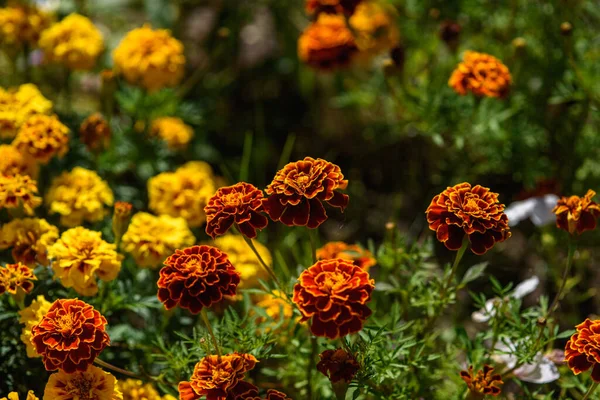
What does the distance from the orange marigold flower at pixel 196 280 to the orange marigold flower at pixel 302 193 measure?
0.13m

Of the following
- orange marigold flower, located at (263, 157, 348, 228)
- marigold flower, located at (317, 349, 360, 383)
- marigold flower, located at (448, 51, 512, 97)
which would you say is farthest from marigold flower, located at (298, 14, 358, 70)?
marigold flower, located at (317, 349, 360, 383)

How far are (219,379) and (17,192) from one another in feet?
2.21

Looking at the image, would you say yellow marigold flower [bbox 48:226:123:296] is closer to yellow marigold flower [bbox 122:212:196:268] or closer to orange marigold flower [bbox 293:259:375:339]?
yellow marigold flower [bbox 122:212:196:268]

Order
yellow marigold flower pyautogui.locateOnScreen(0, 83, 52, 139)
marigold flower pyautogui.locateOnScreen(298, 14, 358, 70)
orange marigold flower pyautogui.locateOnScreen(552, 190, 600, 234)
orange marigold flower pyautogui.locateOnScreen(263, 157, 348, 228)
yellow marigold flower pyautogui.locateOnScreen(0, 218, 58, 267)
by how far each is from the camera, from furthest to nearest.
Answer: marigold flower pyautogui.locateOnScreen(298, 14, 358, 70)
yellow marigold flower pyautogui.locateOnScreen(0, 83, 52, 139)
yellow marigold flower pyautogui.locateOnScreen(0, 218, 58, 267)
orange marigold flower pyautogui.locateOnScreen(552, 190, 600, 234)
orange marigold flower pyautogui.locateOnScreen(263, 157, 348, 228)

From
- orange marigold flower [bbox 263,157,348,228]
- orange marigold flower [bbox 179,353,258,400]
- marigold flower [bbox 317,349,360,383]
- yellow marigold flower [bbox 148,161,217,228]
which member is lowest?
yellow marigold flower [bbox 148,161,217,228]

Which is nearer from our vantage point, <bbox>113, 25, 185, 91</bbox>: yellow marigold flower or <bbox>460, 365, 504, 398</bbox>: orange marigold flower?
<bbox>460, 365, 504, 398</bbox>: orange marigold flower

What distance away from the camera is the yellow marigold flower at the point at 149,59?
2189 millimetres

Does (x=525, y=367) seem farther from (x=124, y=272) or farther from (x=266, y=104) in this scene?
(x=266, y=104)

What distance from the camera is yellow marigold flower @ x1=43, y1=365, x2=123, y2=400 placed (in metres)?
1.35

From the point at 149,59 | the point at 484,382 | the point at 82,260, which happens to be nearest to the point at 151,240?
the point at 82,260

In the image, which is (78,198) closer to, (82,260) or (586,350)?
(82,260)

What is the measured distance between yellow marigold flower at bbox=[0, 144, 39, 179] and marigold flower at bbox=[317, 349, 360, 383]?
88 cm

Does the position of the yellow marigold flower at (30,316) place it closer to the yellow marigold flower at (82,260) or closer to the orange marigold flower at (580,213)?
the yellow marigold flower at (82,260)

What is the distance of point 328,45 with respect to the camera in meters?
2.38
